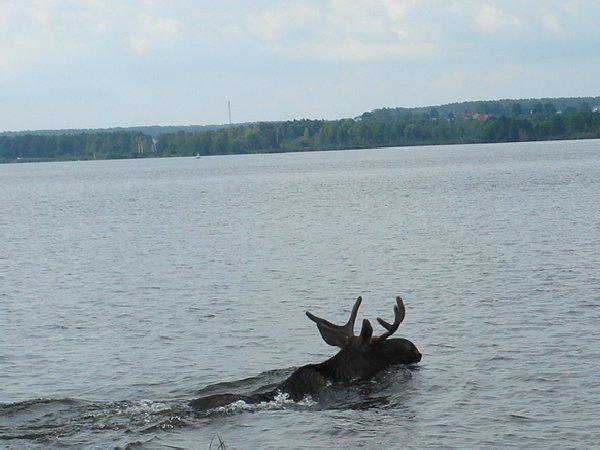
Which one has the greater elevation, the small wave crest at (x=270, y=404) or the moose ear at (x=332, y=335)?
the moose ear at (x=332, y=335)

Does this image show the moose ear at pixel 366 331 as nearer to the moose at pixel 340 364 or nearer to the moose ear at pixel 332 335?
the moose at pixel 340 364

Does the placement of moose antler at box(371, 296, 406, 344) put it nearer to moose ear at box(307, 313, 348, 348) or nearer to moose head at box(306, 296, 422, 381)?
moose head at box(306, 296, 422, 381)

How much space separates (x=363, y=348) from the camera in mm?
15734

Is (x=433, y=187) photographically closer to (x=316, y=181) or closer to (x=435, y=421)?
(x=316, y=181)

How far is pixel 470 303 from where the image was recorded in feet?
80.7

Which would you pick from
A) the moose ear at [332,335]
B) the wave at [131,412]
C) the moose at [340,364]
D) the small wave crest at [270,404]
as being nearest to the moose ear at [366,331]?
the moose at [340,364]

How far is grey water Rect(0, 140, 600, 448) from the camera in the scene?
14.5 meters

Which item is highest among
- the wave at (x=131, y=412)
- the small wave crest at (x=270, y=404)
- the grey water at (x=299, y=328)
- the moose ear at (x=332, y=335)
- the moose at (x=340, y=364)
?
the moose ear at (x=332, y=335)

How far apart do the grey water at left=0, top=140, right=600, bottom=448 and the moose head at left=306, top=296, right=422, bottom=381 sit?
0.79 ft

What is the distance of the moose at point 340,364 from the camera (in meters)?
15.1

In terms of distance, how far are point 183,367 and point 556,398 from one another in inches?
266

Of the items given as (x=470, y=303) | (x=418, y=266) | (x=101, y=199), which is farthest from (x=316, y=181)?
(x=470, y=303)

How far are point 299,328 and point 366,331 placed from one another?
7246 millimetres

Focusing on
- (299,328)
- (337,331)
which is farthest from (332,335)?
(299,328)
